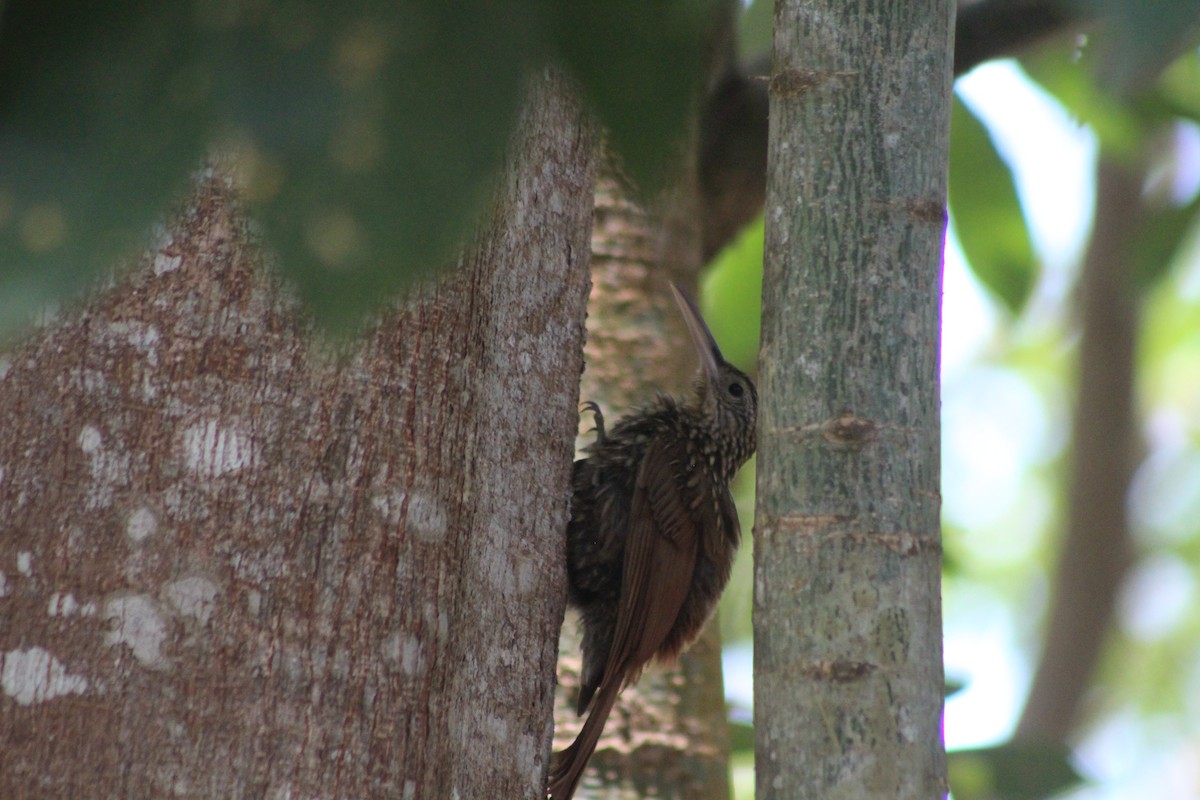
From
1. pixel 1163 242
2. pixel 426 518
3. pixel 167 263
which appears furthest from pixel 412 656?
pixel 1163 242

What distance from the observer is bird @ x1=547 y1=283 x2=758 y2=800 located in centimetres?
248

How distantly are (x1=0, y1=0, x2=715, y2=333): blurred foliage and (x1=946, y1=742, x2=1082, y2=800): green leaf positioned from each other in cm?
323

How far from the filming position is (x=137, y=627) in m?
1.54

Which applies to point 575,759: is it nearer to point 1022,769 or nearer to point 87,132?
point 1022,769

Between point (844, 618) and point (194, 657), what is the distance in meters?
0.83

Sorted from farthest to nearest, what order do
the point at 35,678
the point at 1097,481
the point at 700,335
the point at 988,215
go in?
the point at 1097,481 → the point at 988,215 → the point at 700,335 → the point at 35,678

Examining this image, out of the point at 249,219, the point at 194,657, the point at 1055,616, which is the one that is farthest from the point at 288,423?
the point at 1055,616

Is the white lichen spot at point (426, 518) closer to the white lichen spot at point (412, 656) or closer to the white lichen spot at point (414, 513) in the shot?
the white lichen spot at point (414, 513)

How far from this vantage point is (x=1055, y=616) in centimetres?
643

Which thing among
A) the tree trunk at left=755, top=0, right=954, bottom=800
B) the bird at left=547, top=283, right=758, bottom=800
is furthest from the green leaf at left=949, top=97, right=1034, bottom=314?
the tree trunk at left=755, top=0, right=954, bottom=800

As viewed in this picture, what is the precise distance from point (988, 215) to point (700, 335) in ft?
3.92

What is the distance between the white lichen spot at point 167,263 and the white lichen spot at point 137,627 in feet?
1.38

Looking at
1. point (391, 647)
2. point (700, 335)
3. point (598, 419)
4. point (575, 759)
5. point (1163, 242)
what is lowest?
point (575, 759)

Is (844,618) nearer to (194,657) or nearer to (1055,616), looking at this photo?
(194,657)
